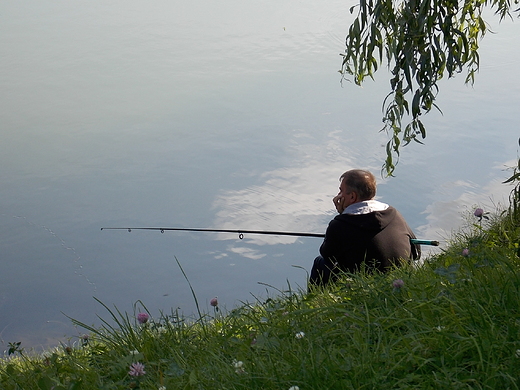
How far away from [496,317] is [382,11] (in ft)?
7.36

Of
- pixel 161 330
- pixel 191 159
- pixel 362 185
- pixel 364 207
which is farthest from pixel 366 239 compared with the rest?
pixel 191 159

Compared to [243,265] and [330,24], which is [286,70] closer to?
[330,24]

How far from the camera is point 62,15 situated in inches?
608

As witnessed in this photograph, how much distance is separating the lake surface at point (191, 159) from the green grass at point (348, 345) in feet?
6.19

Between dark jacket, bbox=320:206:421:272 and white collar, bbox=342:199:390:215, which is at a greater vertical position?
white collar, bbox=342:199:390:215

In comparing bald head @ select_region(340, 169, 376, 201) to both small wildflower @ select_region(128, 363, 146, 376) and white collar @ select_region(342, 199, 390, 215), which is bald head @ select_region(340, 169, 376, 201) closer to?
white collar @ select_region(342, 199, 390, 215)

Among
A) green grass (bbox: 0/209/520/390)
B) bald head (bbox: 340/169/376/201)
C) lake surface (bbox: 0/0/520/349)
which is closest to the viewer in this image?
green grass (bbox: 0/209/520/390)

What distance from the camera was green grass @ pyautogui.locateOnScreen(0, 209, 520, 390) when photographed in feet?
6.40

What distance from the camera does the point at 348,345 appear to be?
2.18 m

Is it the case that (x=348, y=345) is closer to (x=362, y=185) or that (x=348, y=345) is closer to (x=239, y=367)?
(x=239, y=367)

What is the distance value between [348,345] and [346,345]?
14 cm

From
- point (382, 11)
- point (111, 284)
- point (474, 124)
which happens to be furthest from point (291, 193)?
point (382, 11)

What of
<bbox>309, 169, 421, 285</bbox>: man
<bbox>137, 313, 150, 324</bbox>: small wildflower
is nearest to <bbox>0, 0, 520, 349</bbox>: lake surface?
<bbox>309, 169, 421, 285</bbox>: man

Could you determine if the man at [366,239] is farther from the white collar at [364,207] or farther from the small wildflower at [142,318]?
the small wildflower at [142,318]
